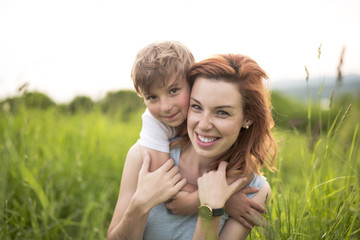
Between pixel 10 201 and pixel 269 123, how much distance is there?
9.47 feet

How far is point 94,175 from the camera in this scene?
13.5 feet

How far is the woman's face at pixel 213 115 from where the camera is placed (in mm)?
1932

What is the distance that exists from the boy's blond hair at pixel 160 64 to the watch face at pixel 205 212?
811 mm

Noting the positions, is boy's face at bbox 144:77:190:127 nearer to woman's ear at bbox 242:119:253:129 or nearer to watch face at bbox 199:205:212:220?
woman's ear at bbox 242:119:253:129

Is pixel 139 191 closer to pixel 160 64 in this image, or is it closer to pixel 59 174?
pixel 160 64

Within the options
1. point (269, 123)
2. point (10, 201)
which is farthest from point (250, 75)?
point (10, 201)

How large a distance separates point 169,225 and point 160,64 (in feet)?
3.61

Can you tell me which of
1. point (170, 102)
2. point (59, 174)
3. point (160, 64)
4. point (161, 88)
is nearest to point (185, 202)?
point (170, 102)

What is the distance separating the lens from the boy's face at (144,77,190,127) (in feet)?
6.73

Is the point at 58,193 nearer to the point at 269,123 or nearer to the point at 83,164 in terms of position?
the point at 83,164

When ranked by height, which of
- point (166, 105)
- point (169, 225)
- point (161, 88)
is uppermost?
point (161, 88)

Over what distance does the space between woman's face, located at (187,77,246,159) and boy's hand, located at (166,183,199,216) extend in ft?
0.97

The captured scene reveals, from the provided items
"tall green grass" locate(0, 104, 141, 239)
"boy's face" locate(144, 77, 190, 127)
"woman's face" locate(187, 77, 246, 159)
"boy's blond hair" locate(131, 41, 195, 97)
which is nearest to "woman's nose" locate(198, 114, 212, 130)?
"woman's face" locate(187, 77, 246, 159)

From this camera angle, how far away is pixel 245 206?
80.9 inches
